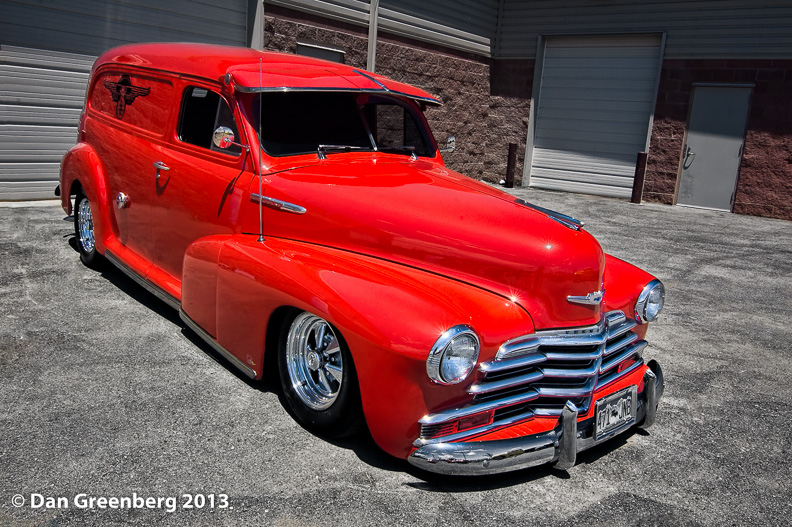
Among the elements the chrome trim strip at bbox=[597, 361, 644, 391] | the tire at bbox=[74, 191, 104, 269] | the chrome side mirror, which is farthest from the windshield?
the tire at bbox=[74, 191, 104, 269]

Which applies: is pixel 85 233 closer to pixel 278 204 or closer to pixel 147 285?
pixel 147 285

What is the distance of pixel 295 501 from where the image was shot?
2705mm

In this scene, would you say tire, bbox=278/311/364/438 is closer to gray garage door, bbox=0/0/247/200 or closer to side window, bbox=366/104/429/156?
side window, bbox=366/104/429/156

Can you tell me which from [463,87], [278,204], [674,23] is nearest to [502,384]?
[278,204]

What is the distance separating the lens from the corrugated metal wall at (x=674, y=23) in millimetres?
11492

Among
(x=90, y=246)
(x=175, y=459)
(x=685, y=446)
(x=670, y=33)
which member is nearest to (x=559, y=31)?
(x=670, y=33)

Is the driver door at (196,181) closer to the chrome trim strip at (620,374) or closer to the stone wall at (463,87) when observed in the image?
A: the chrome trim strip at (620,374)

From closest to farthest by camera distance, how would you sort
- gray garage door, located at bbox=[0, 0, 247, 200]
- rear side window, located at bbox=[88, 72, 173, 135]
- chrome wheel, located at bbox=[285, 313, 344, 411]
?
1. chrome wheel, located at bbox=[285, 313, 344, 411]
2. rear side window, located at bbox=[88, 72, 173, 135]
3. gray garage door, located at bbox=[0, 0, 247, 200]

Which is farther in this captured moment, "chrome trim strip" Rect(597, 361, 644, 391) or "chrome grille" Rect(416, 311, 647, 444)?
"chrome trim strip" Rect(597, 361, 644, 391)

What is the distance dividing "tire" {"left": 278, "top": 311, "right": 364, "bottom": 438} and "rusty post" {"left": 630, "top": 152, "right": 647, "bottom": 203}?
11.0 metres

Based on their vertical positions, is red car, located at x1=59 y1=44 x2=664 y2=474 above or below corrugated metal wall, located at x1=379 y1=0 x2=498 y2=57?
below

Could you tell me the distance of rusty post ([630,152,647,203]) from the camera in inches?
503

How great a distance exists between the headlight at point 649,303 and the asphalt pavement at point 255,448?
61 cm

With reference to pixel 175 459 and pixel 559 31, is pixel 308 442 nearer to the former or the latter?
pixel 175 459
